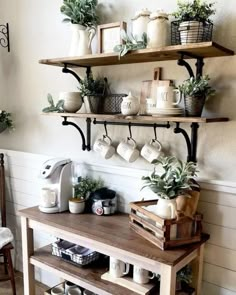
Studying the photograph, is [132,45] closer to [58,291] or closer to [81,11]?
[81,11]

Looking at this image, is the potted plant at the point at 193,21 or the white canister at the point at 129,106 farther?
the white canister at the point at 129,106

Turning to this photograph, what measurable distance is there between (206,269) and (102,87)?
46.3 inches

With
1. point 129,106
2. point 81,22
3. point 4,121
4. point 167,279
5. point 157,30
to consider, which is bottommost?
point 167,279

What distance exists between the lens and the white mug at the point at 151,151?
167cm

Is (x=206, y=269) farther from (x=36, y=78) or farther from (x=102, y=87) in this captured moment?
(x=36, y=78)

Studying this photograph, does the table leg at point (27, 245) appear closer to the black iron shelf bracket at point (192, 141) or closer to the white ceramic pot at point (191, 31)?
the black iron shelf bracket at point (192, 141)

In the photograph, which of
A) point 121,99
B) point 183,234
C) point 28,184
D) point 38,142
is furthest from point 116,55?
point 28,184

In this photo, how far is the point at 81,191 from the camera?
193cm

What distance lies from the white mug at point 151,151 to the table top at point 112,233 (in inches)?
15.1

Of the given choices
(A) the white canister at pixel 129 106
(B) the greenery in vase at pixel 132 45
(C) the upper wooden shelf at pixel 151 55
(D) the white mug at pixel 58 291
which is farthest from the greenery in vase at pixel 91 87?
(D) the white mug at pixel 58 291

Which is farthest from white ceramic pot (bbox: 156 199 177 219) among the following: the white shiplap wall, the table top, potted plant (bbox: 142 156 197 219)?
the white shiplap wall

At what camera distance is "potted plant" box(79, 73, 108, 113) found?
1770 millimetres

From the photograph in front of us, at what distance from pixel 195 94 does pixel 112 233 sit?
795 millimetres

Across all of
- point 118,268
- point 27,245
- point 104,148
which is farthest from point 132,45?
point 27,245
